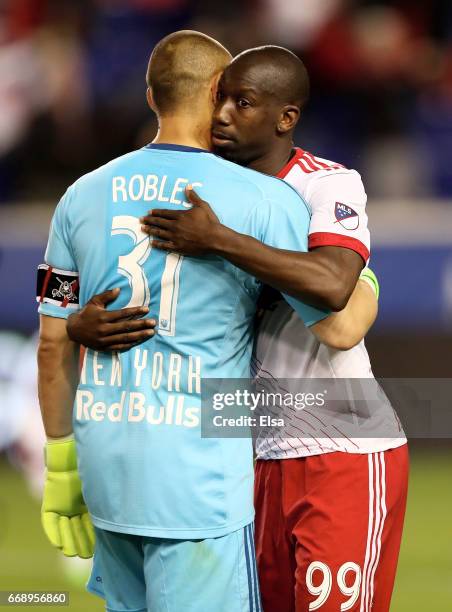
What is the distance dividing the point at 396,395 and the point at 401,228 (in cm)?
331

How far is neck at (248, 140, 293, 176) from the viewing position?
3211 mm

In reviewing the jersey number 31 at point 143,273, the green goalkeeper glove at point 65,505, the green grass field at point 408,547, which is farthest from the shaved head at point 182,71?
the green grass field at point 408,547

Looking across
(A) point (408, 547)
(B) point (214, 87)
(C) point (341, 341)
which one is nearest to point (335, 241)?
(C) point (341, 341)

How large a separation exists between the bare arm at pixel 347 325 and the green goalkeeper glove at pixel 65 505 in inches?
31.3

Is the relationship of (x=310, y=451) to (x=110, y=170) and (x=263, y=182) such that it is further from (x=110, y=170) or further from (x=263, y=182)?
(x=110, y=170)

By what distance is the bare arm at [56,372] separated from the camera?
313 cm

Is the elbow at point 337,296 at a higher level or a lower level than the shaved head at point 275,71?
lower

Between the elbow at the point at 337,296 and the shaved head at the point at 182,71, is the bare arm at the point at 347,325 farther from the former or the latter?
the shaved head at the point at 182,71

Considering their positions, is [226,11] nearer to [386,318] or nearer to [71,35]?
[71,35]

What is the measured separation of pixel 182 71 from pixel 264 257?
0.56 metres

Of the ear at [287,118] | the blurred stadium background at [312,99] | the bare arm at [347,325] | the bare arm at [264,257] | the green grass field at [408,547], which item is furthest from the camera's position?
→ the blurred stadium background at [312,99]

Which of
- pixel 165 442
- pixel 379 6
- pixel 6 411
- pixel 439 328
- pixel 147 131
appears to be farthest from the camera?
pixel 379 6

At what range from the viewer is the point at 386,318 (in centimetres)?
736

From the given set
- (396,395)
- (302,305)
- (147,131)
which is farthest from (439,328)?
(302,305)
